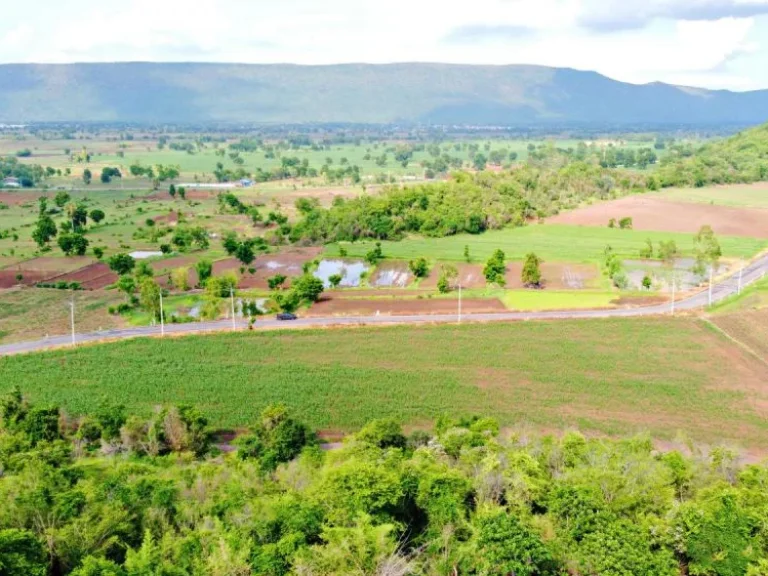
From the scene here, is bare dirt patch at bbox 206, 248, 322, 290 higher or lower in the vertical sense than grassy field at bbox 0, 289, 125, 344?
higher

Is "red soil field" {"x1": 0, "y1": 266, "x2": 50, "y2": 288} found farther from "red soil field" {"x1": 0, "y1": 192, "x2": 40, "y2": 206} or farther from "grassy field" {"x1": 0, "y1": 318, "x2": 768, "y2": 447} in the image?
"red soil field" {"x1": 0, "y1": 192, "x2": 40, "y2": 206}

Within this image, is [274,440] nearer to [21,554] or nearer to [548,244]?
[21,554]

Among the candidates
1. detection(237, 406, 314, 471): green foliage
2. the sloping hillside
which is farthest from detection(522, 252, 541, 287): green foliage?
the sloping hillside

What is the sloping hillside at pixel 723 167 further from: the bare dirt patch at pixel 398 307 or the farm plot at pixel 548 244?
the bare dirt patch at pixel 398 307

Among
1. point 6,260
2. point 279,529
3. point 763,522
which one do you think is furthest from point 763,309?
point 6,260

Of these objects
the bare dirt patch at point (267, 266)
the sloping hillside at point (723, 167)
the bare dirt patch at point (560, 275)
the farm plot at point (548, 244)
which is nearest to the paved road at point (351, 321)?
the bare dirt patch at point (560, 275)

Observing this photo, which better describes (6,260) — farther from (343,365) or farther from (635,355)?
(635,355)
